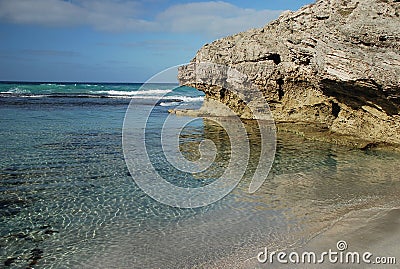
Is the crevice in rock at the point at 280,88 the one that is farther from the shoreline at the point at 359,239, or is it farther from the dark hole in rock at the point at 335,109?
the shoreline at the point at 359,239

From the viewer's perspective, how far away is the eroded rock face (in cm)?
1142

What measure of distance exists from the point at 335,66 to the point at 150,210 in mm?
8404

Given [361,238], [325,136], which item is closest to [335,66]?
[325,136]

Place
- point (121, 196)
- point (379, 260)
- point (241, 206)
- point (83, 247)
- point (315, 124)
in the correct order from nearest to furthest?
point (379, 260)
point (83, 247)
point (241, 206)
point (121, 196)
point (315, 124)

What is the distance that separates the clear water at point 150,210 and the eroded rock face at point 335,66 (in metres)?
2.04

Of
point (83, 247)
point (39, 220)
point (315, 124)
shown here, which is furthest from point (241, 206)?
point (315, 124)

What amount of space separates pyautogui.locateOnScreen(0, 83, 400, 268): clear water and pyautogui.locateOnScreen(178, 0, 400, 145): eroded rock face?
6.69 ft

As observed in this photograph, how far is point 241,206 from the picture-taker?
7805mm

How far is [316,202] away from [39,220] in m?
5.82

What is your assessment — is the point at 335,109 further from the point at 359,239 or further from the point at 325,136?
the point at 359,239

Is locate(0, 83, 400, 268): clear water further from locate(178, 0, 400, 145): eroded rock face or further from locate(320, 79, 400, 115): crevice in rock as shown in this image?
locate(178, 0, 400, 145): eroded rock face

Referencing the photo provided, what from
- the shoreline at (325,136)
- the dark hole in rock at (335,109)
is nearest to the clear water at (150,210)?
the shoreline at (325,136)

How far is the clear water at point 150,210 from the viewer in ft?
18.7

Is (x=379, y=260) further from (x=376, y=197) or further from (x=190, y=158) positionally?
(x=190, y=158)
